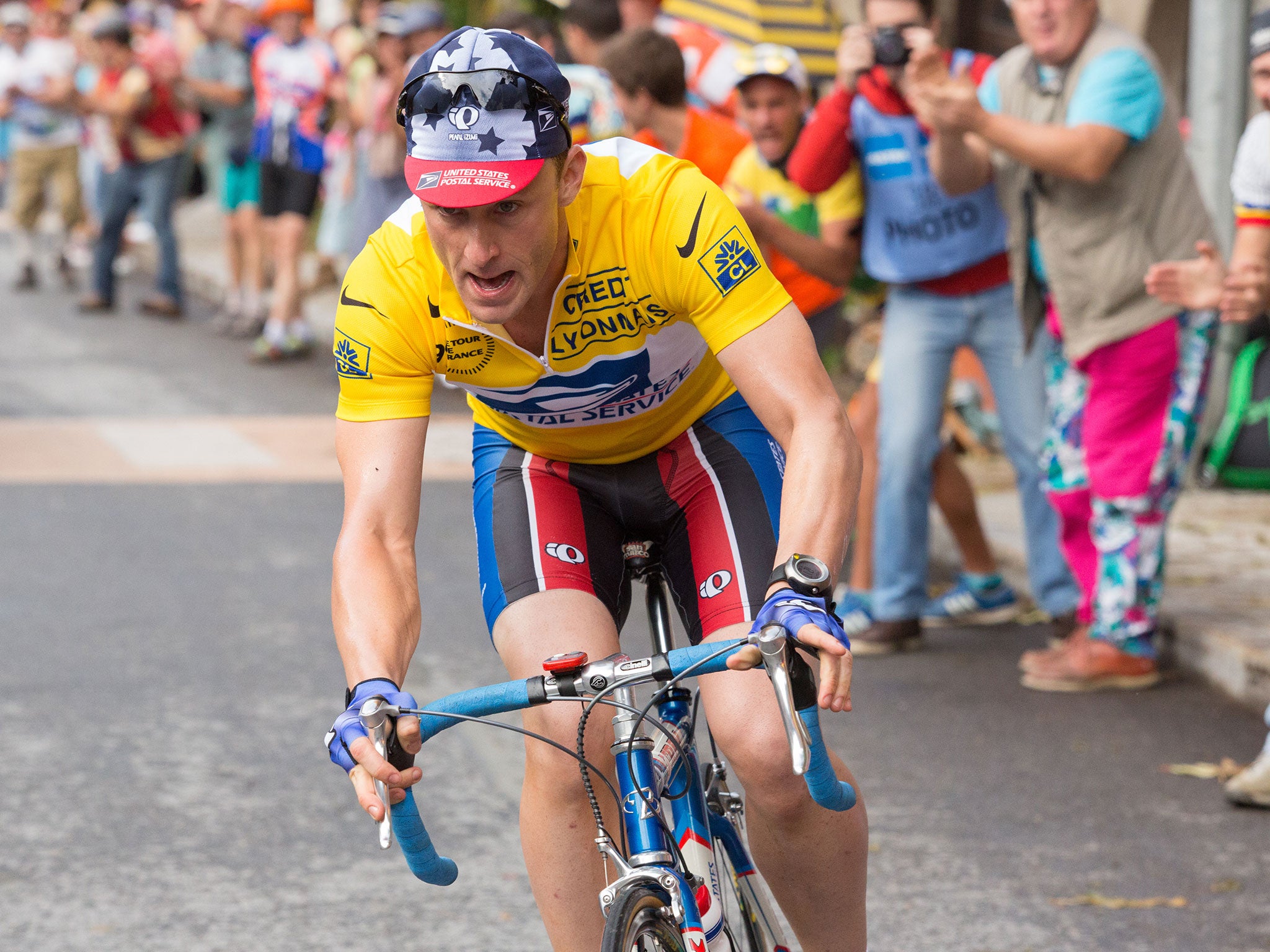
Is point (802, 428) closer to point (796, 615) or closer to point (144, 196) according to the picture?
point (796, 615)

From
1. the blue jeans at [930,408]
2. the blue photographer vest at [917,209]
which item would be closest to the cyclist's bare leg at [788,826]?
the blue jeans at [930,408]

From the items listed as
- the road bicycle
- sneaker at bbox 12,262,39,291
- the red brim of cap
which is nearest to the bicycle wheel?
the road bicycle

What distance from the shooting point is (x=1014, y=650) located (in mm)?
6449

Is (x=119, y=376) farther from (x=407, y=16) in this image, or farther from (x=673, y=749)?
(x=673, y=749)

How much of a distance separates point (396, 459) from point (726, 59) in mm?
5372

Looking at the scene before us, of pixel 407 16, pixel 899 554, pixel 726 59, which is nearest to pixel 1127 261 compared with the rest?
pixel 899 554

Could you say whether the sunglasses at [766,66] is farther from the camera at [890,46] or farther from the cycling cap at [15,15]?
the cycling cap at [15,15]

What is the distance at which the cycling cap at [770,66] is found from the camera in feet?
20.7

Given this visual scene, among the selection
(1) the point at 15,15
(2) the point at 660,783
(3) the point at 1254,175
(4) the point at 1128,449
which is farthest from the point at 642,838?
(1) the point at 15,15

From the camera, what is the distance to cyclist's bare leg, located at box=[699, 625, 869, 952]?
297 cm

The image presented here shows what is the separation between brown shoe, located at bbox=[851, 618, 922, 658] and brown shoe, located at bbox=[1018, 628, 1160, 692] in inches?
21.3

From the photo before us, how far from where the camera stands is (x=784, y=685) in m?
2.36

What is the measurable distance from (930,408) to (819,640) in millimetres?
3947

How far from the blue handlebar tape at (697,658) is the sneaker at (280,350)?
11.1 m
